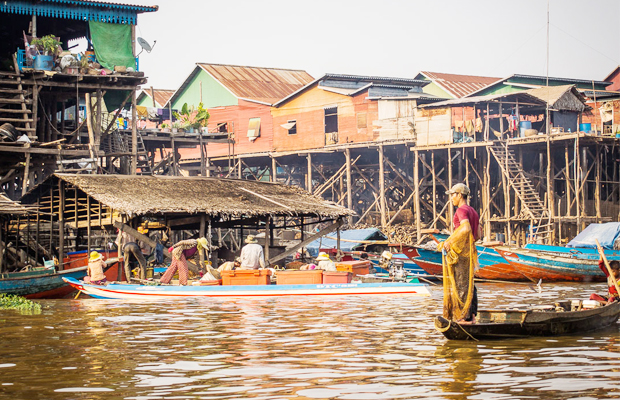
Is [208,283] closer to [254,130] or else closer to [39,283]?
[39,283]

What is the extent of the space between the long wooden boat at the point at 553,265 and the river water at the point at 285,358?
34.2ft

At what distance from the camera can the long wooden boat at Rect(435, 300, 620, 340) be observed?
11.5 meters

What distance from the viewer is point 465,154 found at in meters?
36.3

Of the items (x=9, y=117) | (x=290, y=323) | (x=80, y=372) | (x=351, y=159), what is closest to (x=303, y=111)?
(x=351, y=159)

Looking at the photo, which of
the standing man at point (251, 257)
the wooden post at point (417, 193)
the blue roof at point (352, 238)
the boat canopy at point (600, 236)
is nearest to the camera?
the standing man at point (251, 257)

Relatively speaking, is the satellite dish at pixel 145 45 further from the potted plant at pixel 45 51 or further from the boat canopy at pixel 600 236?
the boat canopy at pixel 600 236

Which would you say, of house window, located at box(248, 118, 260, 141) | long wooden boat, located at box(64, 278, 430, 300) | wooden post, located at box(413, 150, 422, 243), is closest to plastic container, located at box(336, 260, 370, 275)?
long wooden boat, located at box(64, 278, 430, 300)

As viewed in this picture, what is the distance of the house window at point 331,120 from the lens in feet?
139

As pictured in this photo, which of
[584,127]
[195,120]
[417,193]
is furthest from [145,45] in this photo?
[584,127]

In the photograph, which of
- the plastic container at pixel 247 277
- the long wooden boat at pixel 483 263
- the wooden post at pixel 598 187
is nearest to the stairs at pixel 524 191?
the wooden post at pixel 598 187

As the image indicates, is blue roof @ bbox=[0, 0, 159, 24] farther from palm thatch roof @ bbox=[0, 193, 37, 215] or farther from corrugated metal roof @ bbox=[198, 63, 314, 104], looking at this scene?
corrugated metal roof @ bbox=[198, 63, 314, 104]

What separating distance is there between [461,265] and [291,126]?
32622 mm

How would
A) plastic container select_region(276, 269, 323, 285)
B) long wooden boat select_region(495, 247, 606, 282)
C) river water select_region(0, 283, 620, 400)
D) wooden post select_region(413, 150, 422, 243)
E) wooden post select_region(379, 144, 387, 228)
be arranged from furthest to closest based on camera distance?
wooden post select_region(379, 144, 387, 228) → wooden post select_region(413, 150, 422, 243) → long wooden boat select_region(495, 247, 606, 282) → plastic container select_region(276, 269, 323, 285) → river water select_region(0, 283, 620, 400)

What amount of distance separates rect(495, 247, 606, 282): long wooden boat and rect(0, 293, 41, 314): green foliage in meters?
13.9
